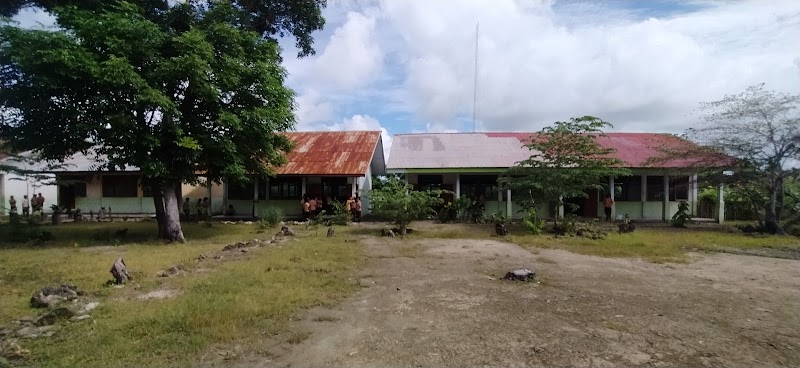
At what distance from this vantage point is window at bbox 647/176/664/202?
A: 21.3 m

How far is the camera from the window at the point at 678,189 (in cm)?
2084

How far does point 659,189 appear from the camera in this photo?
842 inches

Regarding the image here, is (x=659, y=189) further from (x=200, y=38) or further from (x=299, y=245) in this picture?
(x=200, y=38)

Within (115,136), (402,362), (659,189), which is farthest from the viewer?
(659,189)

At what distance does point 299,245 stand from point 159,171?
4239 millimetres

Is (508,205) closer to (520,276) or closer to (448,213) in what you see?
(448,213)

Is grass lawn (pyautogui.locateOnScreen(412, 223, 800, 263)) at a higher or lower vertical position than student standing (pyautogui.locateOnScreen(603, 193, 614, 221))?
lower

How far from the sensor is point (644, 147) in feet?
73.7

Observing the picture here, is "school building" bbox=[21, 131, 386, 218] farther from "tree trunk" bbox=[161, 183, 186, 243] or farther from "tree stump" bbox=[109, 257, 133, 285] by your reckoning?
"tree stump" bbox=[109, 257, 133, 285]

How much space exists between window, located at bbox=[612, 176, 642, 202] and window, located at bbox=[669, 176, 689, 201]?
4.48 feet

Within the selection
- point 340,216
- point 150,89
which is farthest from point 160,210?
point 340,216

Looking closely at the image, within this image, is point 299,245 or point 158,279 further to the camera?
point 299,245

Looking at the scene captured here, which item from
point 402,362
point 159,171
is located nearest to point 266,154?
point 159,171

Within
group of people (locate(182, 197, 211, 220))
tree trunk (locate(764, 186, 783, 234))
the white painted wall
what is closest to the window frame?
group of people (locate(182, 197, 211, 220))
